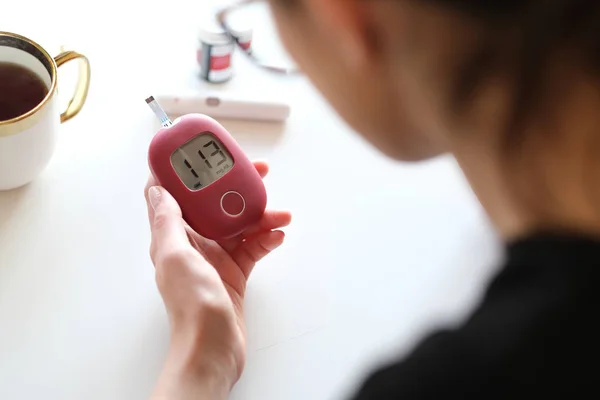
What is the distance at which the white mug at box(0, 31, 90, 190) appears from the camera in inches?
20.9

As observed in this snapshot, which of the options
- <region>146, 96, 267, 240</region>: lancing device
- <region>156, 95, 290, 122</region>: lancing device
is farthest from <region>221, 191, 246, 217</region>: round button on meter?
<region>156, 95, 290, 122</region>: lancing device

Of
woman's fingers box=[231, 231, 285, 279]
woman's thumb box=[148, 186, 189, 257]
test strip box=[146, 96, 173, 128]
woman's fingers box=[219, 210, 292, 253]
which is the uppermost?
test strip box=[146, 96, 173, 128]

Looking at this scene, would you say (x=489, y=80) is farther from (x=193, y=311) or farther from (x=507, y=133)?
(x=193, y=311)

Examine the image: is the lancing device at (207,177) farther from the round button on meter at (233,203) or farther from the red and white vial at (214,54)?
the red and white vial at (214,54)

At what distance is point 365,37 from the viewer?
34 cm

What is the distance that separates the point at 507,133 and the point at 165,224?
0.30m

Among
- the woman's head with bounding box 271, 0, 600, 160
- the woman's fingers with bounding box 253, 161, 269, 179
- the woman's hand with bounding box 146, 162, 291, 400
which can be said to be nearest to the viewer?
the woman's head with bounding box 271, 0, 600, 160

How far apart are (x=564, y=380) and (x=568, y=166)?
0.10 m

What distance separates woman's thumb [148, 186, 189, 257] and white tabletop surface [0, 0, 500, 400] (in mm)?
46

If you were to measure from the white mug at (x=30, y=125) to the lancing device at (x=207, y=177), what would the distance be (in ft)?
0.29

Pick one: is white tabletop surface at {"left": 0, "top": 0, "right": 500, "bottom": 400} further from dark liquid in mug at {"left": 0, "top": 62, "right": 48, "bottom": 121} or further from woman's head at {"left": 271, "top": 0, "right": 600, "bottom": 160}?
woman's head at {"left": 271, "top": 0, "right": 600, "bottom": 160}

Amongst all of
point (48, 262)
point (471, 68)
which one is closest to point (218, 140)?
point (48, 262)

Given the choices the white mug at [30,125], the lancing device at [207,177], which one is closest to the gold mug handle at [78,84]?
the white mug at [30,125]

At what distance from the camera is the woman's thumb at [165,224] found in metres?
0.53
